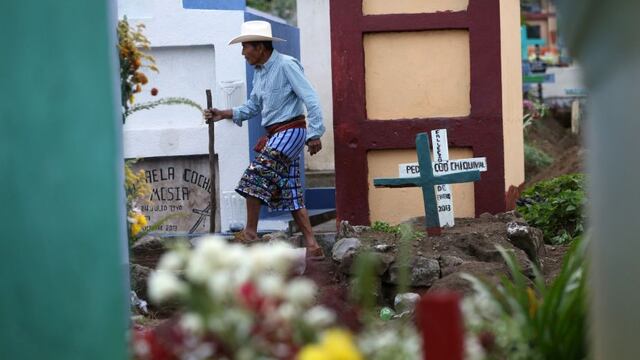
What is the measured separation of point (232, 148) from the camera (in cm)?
1071

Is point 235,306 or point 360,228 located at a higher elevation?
point 235,306

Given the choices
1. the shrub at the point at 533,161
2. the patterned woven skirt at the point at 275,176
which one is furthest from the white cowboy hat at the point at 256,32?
the shrub at the point at 533,161

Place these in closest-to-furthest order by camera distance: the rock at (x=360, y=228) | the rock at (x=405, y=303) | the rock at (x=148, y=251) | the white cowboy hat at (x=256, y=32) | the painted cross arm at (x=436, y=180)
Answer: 1. the rock at (x=405, y=303)
2. the painted cross arm at (x=436, y=180)
3. the rock at (x=148, y=251)
4. the rock at (x=360, y=228)
5. the white cowboy hat at (x=256, y=32)

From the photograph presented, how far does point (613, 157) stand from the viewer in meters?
3.20

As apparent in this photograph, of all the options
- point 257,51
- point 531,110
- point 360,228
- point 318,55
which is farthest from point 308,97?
point 531,110

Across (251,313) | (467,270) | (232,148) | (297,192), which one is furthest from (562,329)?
(232,148)

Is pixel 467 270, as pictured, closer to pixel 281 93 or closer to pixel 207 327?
pixel 281 93

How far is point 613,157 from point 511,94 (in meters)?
6.58

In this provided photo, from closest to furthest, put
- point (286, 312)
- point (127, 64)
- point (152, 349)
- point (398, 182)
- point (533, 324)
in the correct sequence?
point (286, 312) < point (152, 349) < point (533, 324) < point (127, 64) < point (398, 182)

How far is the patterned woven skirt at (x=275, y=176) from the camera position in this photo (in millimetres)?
8852

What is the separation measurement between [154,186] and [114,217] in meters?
7.68

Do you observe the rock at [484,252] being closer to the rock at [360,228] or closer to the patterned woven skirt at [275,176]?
the rock at [360,228]

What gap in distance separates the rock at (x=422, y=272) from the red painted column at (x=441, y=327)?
4315 millimetres

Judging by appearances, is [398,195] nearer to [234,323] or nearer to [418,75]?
[418,75]
